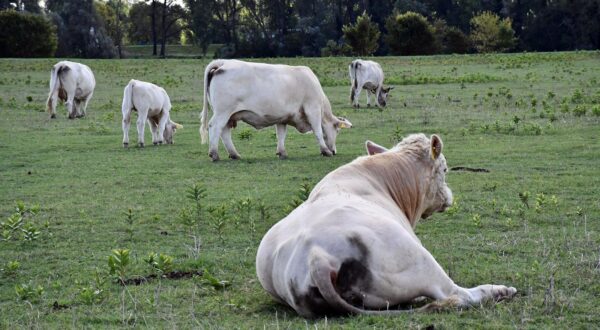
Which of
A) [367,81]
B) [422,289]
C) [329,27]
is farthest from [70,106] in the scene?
[329,27]

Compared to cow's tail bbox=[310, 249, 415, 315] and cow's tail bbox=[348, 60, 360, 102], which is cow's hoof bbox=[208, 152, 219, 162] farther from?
cow's tail bbox=[348, 60, 360, 102]

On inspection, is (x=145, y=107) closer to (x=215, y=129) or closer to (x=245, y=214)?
(x=215, y=129)

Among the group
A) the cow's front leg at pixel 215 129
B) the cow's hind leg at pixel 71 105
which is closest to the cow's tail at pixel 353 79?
the cow's hind leg at pixel 71 105

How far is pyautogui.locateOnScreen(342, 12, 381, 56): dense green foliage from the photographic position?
58.5 meters

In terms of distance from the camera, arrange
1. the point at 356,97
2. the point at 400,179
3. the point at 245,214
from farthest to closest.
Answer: the point at 356,97, the point at 245,214, the point at 400,179

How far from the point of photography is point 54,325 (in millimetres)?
6285

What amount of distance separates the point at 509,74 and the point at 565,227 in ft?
95.4

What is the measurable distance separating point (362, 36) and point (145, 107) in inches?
Answer: 1621

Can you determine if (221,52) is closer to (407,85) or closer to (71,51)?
(71,51)

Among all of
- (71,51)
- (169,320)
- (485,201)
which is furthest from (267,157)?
(71,51)

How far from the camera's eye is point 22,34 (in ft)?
206

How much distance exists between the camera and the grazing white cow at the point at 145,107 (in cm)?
1897

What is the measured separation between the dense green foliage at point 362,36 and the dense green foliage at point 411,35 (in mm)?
5039

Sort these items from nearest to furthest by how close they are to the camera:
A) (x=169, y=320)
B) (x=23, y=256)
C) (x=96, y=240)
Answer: (x=169, y=320), (x=23, y=256), (x=96, y=240)
